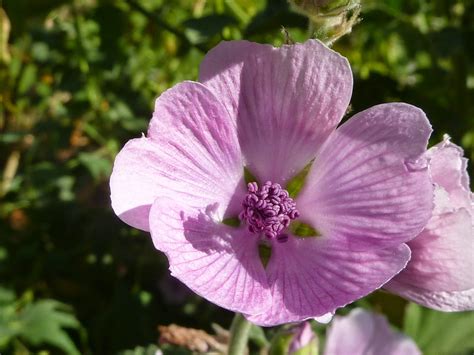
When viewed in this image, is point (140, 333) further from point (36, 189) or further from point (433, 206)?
point (433, 206)

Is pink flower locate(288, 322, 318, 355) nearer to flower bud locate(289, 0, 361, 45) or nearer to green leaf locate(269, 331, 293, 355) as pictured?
green leaf locate(269, 331, 293, 355)

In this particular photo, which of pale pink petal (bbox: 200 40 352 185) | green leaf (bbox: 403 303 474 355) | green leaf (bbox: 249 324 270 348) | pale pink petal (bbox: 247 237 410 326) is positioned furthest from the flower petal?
green leaf (bbox: 403 303 474 355)

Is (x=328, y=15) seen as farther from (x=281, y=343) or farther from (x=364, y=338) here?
(x=364, y=338)

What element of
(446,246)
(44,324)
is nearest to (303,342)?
(446,246)

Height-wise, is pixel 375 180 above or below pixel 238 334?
above

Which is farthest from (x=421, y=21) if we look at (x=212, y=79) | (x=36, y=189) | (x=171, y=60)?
(x=212, y=79)

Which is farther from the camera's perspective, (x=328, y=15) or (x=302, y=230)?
(x=302, y=230)

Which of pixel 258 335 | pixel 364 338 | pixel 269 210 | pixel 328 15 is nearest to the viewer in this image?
pixel 328 15
